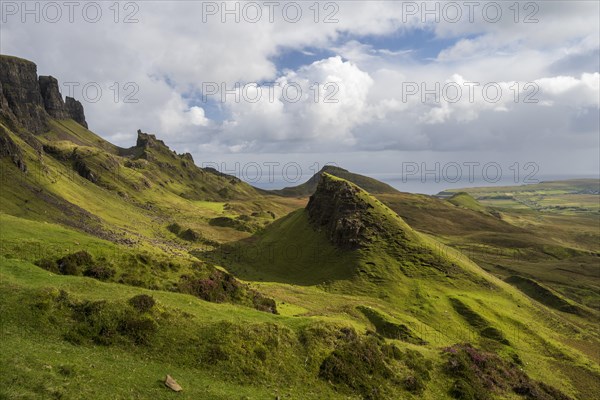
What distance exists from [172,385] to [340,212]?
8369cm

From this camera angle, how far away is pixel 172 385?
89.7ft

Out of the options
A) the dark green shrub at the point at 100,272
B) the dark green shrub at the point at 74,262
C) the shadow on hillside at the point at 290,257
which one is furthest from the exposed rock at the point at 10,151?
the dark green shrub at the point at 100,272

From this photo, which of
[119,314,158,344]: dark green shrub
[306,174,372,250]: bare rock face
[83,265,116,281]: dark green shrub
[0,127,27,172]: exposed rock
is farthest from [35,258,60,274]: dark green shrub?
[0,127,27,172]: exposed rock

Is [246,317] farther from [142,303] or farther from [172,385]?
[172,385]

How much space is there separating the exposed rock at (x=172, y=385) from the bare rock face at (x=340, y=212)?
73.0 meters

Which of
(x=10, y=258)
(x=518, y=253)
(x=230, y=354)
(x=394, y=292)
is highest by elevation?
(x=10, y=258)

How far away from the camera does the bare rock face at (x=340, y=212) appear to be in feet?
328

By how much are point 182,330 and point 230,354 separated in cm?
488

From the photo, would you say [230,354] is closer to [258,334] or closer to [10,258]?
[258,334]

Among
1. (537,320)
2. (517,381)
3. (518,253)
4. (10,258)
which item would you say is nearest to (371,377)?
(517,381)

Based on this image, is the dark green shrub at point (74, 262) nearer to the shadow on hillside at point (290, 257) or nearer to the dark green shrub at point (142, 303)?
the dark green shrub at point (142, 303)

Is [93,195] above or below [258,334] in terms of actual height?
above

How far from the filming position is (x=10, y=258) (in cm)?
4288

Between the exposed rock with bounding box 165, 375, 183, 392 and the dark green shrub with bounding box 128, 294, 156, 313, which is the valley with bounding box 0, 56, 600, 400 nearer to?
the dark green shrub with bounding box 128, 294, 156, 313
